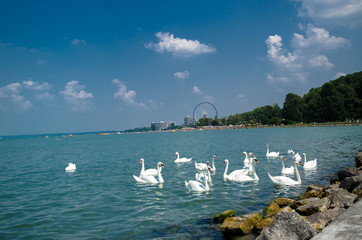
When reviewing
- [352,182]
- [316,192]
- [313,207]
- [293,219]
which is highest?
[293,219]

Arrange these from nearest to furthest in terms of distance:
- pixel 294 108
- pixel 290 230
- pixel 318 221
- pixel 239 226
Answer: pixel 290 230 → pixel 318 221 → pixel 239 226 → pixel 294 108

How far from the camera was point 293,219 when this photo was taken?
6.53 metres

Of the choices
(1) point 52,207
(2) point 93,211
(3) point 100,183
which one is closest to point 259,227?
(2) point 93,211

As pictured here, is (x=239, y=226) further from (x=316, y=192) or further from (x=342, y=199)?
(x=316, y=192)

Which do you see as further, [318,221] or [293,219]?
[318,221]

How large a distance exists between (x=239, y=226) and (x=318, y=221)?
7.81 ft

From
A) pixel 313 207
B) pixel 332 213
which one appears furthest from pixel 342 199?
pixel 332 213

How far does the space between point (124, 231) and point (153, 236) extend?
129 cm

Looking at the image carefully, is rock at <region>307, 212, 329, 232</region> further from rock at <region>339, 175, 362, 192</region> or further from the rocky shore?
rock at <region>339, 175, 362, 192</region>

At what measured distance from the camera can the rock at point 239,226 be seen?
28.5 feet

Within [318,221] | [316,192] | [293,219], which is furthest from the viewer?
[316,192]

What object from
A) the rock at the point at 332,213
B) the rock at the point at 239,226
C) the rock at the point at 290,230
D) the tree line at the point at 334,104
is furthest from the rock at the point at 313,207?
the tree line at the point at 334,104

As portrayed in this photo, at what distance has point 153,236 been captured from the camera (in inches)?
363

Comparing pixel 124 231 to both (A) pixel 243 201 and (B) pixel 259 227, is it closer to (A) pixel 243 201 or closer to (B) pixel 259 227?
(B) pixel 259 227
